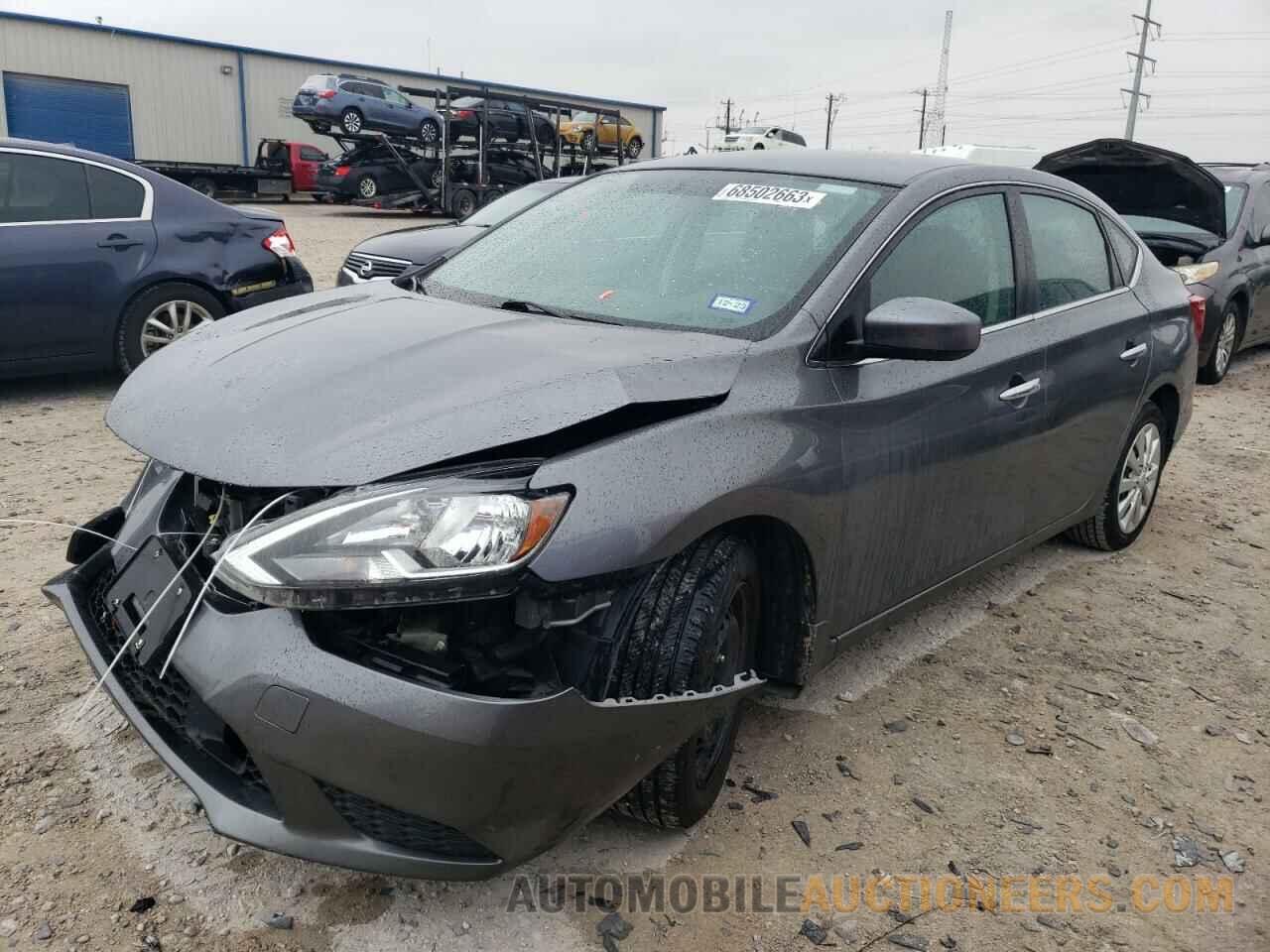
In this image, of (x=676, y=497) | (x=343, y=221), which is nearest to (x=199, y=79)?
(x=343, y=221)

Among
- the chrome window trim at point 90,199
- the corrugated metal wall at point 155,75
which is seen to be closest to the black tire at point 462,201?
the corrugated metal wall at point 155,75

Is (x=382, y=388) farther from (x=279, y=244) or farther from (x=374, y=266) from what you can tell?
(x=374, y=266)

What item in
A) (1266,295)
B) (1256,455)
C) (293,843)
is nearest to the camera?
(293,843)

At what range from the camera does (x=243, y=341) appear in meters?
2.62

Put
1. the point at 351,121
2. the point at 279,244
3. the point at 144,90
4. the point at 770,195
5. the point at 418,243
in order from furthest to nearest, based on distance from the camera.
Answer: the point at 144,90 < the point at 351,121 < the point at 418,243 < the point at 279,244 < the point at 770,195

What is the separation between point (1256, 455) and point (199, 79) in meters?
33.3

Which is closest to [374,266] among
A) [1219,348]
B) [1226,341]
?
[1219,348]

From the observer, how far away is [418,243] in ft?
27.3

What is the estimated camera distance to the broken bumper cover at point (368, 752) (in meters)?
1.86

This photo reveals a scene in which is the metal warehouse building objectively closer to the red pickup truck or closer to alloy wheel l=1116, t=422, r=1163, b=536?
the red pickup truck

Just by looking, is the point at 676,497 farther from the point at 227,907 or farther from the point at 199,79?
the point at 199,79

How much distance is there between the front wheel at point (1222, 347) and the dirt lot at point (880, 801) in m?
4.86

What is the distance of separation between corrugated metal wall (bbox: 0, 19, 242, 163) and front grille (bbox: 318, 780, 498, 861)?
33824 millimetres

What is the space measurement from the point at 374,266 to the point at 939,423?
19.7ft
